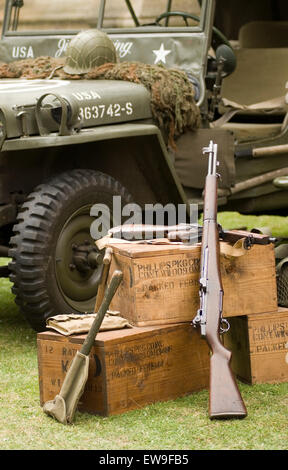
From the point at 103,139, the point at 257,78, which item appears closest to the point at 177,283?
the point at 103,139

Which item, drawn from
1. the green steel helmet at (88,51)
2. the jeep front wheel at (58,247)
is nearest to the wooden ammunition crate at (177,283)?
the jeep front wheel at (58,247)

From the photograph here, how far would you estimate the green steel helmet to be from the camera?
5.50 metres

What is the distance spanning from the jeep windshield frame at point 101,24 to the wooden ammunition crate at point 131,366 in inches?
98.0

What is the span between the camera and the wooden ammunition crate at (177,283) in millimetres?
3893

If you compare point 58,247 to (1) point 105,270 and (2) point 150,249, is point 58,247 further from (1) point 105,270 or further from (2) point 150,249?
(2) point 150,249

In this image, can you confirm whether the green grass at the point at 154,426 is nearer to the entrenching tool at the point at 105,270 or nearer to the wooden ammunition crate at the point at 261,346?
the wooden ammunition crate at the point at 261,346

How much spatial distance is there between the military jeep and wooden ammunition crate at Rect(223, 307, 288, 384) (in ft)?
3.45

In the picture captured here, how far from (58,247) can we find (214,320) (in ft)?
4.22

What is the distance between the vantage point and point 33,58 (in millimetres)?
6125

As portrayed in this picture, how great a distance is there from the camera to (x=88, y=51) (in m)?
5.50

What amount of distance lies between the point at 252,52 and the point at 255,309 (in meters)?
3.60

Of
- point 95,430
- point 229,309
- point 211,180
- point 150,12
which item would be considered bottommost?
point 95,430
